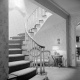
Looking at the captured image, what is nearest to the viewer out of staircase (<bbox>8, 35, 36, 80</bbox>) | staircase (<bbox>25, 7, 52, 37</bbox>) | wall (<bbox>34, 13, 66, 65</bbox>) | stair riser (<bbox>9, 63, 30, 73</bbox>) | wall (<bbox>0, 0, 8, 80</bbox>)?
wall (<bbox>0, 0, 8, 80</bbox>)

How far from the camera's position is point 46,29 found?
27.8ft

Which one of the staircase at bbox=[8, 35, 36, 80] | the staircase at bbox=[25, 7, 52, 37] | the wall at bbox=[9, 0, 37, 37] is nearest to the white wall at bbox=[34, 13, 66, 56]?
the staircase at bbox=[25, 7, 52, 37]

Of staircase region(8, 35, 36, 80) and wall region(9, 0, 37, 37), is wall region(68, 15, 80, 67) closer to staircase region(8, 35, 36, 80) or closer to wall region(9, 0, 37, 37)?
wall region(9, 0, 37, 37)

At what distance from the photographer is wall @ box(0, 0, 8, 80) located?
114 inches

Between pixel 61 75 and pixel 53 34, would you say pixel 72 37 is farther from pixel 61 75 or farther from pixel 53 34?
pixel 61 75

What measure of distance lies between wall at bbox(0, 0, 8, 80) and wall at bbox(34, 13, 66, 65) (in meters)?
4.21

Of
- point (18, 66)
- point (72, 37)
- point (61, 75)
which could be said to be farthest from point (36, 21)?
point (18, 66)

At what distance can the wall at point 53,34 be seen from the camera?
7.58 m

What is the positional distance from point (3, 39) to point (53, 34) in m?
5.59

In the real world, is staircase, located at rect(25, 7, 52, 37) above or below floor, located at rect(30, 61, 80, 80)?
above

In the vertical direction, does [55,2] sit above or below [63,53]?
above

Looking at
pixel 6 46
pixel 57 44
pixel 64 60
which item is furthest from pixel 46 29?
pixel 6 46

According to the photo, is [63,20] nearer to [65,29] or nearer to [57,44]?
[65,29]

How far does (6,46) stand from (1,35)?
299 millimetres
